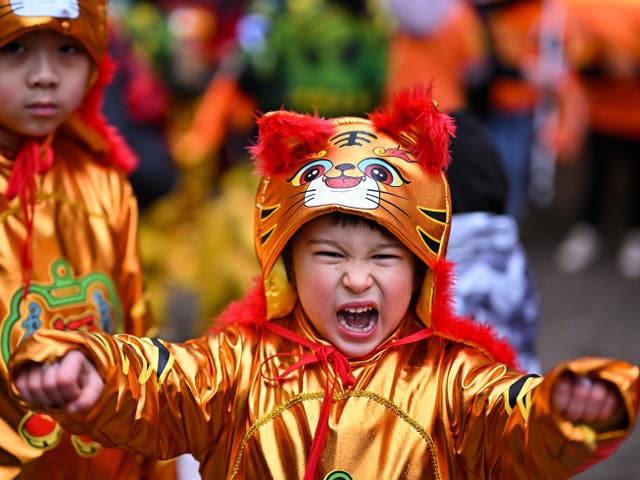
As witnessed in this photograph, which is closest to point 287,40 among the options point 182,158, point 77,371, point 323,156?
point 182,158

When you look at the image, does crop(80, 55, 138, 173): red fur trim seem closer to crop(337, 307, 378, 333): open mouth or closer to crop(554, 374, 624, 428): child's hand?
crop(337, 307, 378, 333): open mouth

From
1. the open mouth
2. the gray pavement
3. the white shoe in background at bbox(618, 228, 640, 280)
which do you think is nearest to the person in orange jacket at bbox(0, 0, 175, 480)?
the open mouth

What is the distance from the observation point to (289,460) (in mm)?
2242

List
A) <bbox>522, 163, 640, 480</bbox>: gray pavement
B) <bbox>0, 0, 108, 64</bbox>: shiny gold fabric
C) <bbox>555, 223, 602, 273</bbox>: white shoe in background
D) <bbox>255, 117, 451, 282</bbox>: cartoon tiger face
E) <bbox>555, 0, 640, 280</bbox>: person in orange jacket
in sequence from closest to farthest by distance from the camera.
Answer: <bbox>255, 117, 451, 282</bbox>: cartoon tiger face, <bbox>0, 0, 108, 64</bbox>: shiny gold fabric, <bbox>522, 163, 640, 480</bbox>: gray pavement, <bbox>555, 0, 640, 280</bbox>: person in orange jacket, <bbox>555, 223, 602, 273</bbox>: white shoe in background

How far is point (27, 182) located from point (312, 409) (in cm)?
86

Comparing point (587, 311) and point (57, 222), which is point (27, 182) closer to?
point (57, 222)

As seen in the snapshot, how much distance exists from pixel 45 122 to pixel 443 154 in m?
0.92

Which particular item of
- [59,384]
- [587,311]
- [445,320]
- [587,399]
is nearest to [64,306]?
[59,384]

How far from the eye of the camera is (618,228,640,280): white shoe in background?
7.09 m

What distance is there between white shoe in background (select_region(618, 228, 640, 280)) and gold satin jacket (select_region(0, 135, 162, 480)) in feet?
15.8

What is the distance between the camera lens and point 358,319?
2285mm

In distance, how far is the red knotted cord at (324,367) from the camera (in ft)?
7.26

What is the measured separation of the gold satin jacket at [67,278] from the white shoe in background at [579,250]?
190 inches

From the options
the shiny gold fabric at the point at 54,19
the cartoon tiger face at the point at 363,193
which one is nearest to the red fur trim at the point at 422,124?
the cartoon tiger face at the point at 363,193
